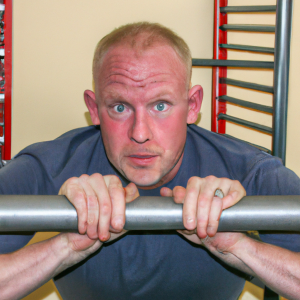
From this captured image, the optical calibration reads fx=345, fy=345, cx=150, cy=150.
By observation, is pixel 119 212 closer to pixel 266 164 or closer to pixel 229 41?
pixel 266 164

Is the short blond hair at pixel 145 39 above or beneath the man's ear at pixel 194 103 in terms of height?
above

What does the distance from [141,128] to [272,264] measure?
0.42 meters

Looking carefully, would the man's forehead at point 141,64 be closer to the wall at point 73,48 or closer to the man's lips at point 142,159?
the man's lips at point 142,159

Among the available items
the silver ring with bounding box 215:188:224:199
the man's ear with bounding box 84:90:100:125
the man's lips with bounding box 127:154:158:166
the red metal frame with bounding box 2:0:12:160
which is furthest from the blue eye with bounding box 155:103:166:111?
the red metal frame with bounding box 2:0:12:160

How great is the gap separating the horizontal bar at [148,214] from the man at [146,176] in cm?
20

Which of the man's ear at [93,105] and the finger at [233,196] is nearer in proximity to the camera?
the finger at [233,196]

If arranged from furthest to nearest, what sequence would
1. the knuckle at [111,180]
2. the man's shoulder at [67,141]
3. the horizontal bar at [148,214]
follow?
1. the man's shoulder at [67,141]
2. the knuckle at [111,180]
3. the horizontal bar at [148,214]

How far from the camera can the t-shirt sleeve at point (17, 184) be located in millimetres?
814

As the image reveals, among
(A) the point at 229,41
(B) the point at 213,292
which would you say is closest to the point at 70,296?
(B) the point at 213,292

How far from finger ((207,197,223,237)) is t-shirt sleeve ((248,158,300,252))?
317mm

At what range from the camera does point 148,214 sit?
51 cm

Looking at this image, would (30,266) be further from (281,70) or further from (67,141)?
(281,70)

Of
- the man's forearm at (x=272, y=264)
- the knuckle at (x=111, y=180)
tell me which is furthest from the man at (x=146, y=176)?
the knuckle at (x=111, y=180)

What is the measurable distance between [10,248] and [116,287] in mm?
305
